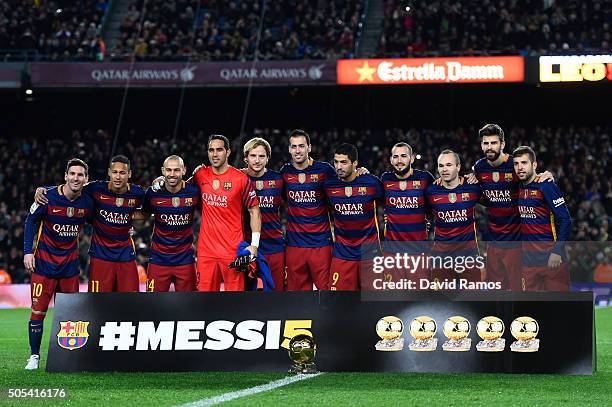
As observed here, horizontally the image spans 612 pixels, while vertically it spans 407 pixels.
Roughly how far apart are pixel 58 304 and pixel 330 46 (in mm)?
21784

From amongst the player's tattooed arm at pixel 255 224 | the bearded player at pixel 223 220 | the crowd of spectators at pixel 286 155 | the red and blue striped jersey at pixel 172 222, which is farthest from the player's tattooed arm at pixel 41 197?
the crowd of spectators at pixel 286 155

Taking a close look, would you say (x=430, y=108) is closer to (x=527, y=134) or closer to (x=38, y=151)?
(x=527, y=134)

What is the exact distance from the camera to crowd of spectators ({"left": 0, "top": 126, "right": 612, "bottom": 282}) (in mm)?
26312

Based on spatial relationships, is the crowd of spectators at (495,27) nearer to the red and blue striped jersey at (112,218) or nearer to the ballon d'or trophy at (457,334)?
the red and blue striped jersey at (112,218)

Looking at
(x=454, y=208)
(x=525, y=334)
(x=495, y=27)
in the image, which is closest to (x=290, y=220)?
(x=454, y=208)

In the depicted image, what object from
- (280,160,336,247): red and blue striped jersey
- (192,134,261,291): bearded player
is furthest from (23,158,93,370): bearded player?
(280,160,336,247): red and blue striped jersey

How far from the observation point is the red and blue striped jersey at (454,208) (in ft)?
33.4

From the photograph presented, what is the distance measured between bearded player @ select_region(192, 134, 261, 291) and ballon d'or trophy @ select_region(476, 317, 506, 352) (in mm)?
2442

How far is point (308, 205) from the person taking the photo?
34.5ft

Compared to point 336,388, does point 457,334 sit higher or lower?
higher

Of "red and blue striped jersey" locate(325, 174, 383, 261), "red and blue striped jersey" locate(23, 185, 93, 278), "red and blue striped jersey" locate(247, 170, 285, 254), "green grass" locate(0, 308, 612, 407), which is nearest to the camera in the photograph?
"green grass" locate(0, 308, 612, 407)

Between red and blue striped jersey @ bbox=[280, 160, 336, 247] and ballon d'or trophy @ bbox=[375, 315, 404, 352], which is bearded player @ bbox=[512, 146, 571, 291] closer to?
ballon d'or trophy @ bbox=[375, 315, 404, 352]

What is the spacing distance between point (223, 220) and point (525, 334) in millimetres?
3105

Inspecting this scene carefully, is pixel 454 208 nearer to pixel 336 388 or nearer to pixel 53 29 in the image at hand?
pixel 336 388
